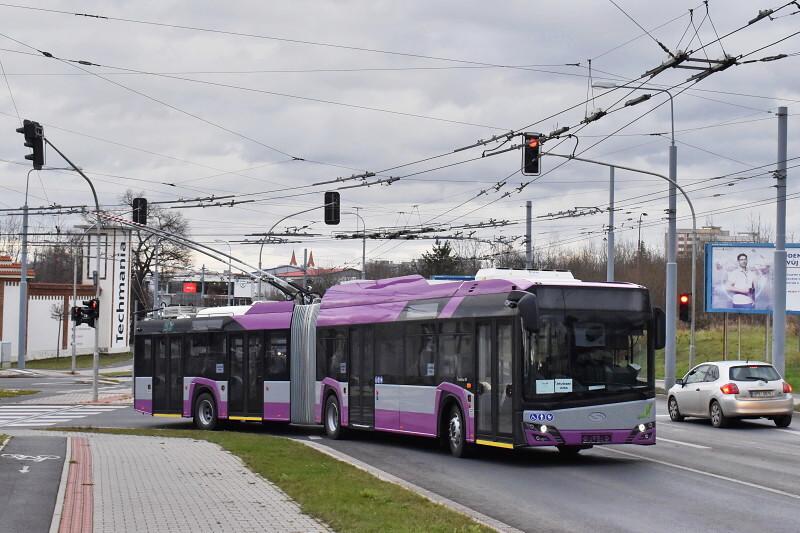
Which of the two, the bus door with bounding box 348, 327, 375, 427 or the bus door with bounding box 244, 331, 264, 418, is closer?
the bus door with bounding box 348, 327, 375, 427

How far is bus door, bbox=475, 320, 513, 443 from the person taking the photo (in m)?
16.6

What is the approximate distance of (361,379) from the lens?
2175 cm

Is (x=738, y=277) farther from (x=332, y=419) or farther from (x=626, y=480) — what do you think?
(x=626, y=480)

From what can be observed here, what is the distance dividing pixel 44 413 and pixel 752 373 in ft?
67.1

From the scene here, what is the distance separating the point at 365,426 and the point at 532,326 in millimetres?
6728

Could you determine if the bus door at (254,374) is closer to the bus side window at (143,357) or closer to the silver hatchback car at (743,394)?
the bus side window at (143,357)

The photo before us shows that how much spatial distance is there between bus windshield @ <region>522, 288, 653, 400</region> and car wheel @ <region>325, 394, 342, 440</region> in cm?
720

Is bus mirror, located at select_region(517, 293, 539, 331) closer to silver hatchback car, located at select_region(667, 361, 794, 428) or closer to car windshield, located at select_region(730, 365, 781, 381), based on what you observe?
silver hatchback car, located at select_region(667, 361, 794, 428)

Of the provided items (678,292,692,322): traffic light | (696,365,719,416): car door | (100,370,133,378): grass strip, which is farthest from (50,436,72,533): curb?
(100,370,133,378): grass strip

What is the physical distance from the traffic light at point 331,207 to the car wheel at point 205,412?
6448 millimetres

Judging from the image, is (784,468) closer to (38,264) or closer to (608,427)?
(608,427)

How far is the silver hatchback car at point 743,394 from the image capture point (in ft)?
79.4

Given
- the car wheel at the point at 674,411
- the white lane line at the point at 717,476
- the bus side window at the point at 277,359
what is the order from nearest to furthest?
the white lane line at the point at 717,476
the bus side window at the point at 277,359
the car wheel at the point at 674,411

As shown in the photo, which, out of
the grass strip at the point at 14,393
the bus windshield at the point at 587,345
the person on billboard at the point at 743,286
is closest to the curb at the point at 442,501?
the bus windshield at the point at 587,345
